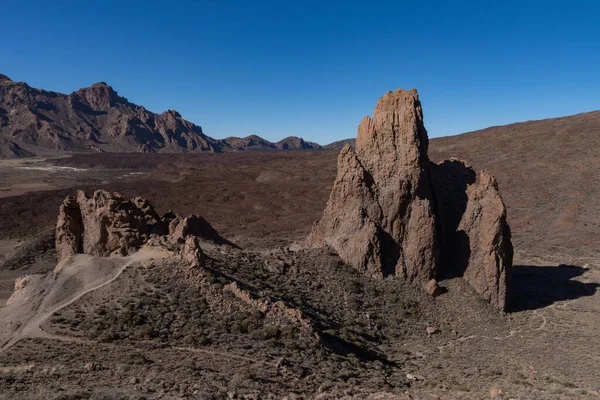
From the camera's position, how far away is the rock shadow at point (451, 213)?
27.0 m

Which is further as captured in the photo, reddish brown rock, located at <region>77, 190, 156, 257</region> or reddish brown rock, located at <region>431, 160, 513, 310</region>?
reddish brown rock, located at <region>77, 190, 156, 257</region>

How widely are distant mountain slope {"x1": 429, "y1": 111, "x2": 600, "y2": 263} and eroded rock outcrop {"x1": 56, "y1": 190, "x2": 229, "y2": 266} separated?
130 feet

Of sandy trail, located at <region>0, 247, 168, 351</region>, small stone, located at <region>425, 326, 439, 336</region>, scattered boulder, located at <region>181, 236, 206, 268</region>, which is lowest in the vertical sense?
small stone, located at <region>425, 326, 439, 336</region>

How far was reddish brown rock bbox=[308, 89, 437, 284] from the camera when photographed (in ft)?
84.3

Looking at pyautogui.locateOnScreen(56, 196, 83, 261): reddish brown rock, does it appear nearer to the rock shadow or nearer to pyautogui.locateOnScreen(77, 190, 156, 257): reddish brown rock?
pyautogui.locateOnScreen(77, 190, 156, 257): reddish brown rock

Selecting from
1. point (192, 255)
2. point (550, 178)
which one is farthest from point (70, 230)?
point (550, 178)

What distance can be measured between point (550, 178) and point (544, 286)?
49.6 m

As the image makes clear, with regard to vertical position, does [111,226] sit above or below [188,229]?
above

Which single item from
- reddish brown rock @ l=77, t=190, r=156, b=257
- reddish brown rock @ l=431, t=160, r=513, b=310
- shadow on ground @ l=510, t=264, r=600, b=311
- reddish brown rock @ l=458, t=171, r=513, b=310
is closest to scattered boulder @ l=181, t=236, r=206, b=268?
reddish brown rock @ l=77, t=190, r=156, b=257

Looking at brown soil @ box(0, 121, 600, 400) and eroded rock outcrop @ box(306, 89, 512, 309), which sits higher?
eroded rock outcrop @ box(306, 89, 512, 309)

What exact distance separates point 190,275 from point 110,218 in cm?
877

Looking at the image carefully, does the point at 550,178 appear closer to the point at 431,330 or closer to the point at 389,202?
the point at 389,202

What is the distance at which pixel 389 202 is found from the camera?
26.3 meters

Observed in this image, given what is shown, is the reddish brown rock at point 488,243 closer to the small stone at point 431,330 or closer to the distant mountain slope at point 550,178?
the small stone at point 431,330
